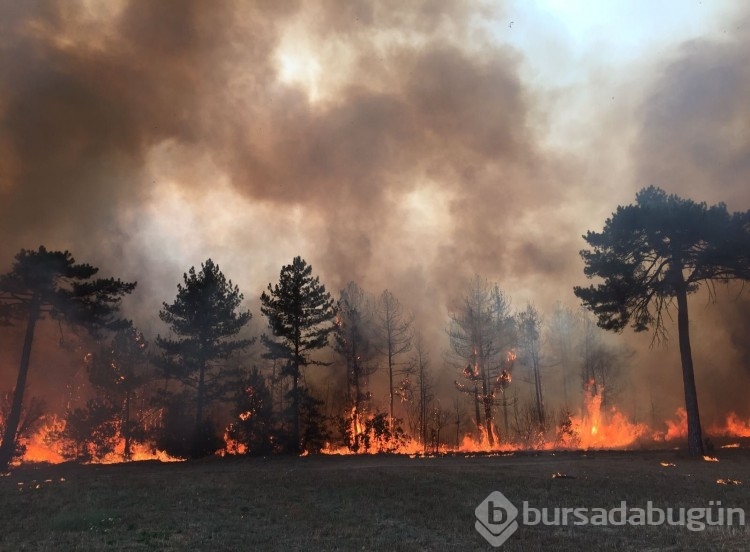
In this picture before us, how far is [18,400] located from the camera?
32688mm

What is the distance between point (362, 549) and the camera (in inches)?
484

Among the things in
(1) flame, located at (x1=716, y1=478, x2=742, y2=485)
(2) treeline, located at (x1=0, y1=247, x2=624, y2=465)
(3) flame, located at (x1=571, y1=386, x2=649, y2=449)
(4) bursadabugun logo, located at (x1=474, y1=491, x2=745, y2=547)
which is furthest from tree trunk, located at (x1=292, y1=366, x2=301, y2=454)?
(1) flame, located at (x1=716, y1=478, x2=742, y2=485)

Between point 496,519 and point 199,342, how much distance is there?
99.6 ft

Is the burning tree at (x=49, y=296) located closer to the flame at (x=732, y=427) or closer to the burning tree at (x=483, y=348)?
the burning tree at (x=483, y=348)

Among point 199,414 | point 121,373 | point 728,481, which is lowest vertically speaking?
point 728,481

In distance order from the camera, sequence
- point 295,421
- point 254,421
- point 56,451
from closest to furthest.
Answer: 1. point 254,421
2. point 295,421
3. point 56,451

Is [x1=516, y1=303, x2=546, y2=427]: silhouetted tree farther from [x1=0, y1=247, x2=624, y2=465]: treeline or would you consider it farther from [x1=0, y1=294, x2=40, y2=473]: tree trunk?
[x1=0, y1=294, x2=40, y2=473]: tree trunk

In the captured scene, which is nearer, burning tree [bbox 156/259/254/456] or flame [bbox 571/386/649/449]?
burning tree [bbox 156/259/254/456]

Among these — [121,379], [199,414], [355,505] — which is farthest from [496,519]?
[121,379]

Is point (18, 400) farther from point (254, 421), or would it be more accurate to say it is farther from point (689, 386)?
point (689, 386)

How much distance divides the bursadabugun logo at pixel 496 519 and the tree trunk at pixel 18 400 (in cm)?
2884

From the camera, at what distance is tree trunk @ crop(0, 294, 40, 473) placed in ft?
101

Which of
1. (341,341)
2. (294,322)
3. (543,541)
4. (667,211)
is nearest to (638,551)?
(543,541)

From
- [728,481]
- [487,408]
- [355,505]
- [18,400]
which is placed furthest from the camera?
[487,408]
